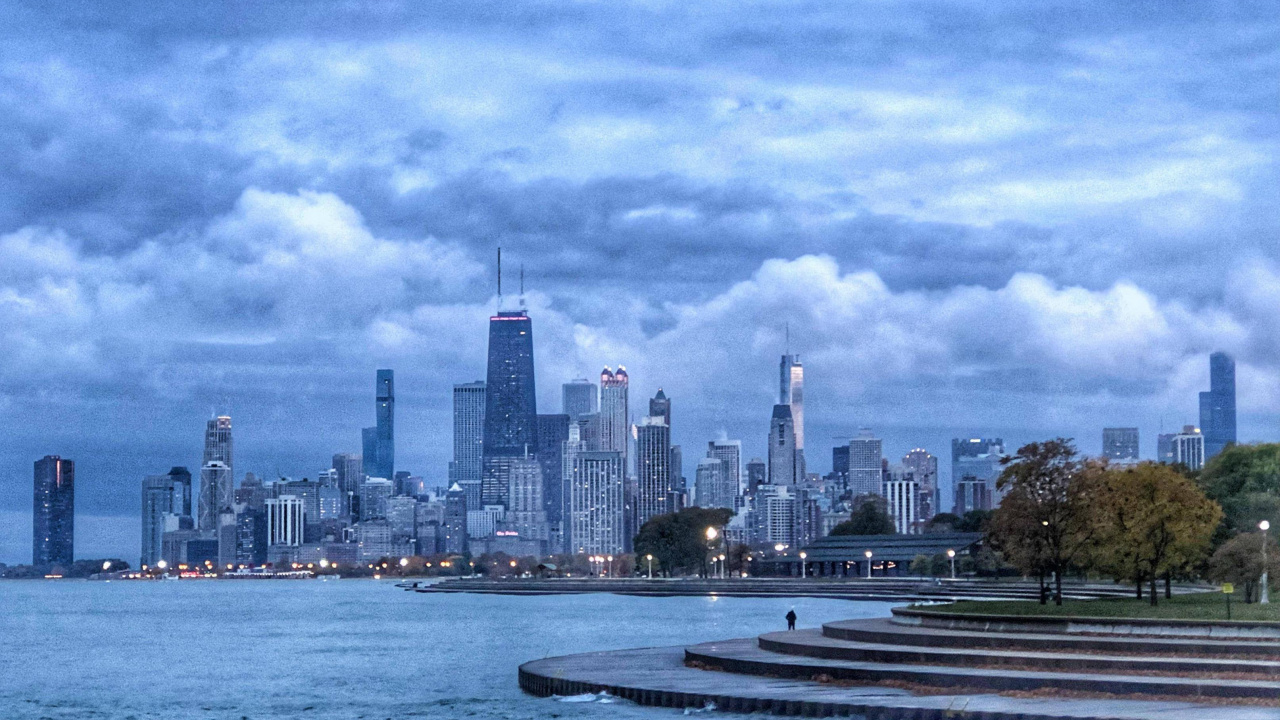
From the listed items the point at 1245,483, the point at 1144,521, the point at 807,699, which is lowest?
the point at 807,699

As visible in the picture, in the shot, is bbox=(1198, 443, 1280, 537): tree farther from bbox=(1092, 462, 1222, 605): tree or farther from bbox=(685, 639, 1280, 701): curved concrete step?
bbox=(685, 639, 1280, 701): curved concrete step

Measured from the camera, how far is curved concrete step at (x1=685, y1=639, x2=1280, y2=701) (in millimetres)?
39344

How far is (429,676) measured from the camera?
2660 inches

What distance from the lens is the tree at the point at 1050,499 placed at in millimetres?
65000

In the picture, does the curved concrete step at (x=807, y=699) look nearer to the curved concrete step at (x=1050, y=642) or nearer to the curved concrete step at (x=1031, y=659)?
the curved concrete step at (x=1031, y=659)

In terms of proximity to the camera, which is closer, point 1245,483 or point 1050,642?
point 1050,642

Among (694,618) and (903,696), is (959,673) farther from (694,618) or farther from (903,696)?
(694,618)

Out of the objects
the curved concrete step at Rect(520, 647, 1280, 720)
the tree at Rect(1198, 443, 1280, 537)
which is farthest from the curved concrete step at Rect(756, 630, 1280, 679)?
the tree at Rect(1198, 443, 1280, 537)

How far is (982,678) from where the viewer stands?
4344cm

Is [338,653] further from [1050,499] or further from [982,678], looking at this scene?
[982,678]

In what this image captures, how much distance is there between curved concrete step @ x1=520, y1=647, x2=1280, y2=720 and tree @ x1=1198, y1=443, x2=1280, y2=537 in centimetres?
4044

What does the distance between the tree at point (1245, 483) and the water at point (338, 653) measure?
23034mm

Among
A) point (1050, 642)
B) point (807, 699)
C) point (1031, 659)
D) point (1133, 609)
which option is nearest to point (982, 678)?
point (1031, 659)

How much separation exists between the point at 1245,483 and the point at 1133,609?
146 feet
